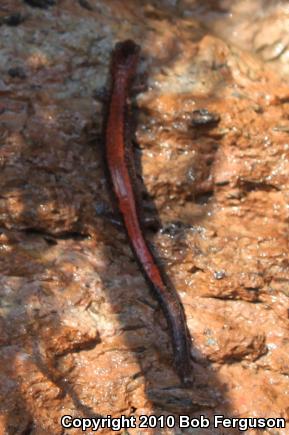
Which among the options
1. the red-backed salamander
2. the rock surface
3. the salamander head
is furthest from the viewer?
the salamander head

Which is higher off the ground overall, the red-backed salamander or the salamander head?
the salamander head

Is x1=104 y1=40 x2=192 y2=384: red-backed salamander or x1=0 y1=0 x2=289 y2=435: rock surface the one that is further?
x1=104 y1=40 x2=192 y2=384: red-backed salamander

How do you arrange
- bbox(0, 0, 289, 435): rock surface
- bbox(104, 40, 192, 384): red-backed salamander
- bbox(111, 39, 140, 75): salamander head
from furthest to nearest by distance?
bbox(111, 39, 140, 75): salamander head → bbox(104, 40, 192, 384): red-backed salamander → bbox(0, 0, 289, 435): rock surface

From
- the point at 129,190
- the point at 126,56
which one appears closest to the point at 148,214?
the point at 129,190

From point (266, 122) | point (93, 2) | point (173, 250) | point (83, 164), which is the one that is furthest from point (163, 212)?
point (93, 2)

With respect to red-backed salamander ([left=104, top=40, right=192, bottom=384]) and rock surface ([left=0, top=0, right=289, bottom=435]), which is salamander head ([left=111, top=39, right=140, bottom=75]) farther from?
rock surface ([left=0, top=0, right=289, bottom=435])

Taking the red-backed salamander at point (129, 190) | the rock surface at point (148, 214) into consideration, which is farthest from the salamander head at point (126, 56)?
the rock surface at point (148, 214)

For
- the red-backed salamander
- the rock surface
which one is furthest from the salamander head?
the rock surface
